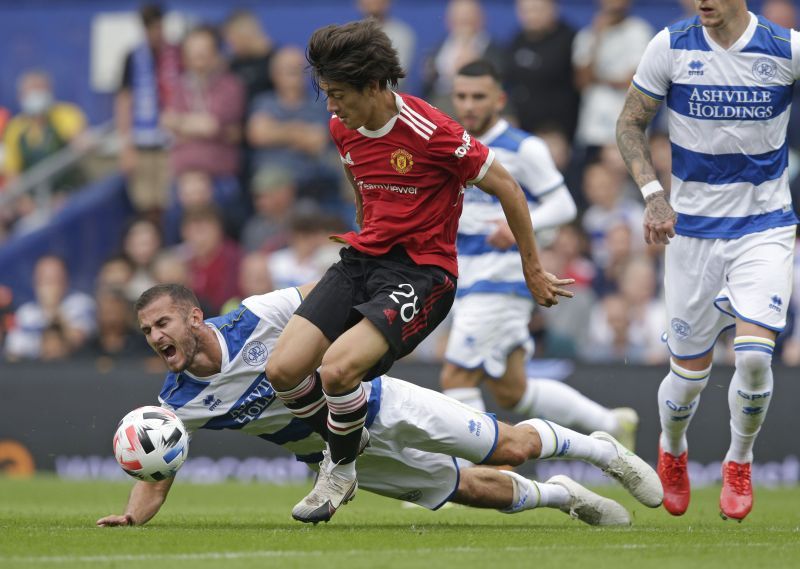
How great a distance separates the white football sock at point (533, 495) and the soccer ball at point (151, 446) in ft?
6.09

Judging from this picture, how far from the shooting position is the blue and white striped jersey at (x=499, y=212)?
1052 cm

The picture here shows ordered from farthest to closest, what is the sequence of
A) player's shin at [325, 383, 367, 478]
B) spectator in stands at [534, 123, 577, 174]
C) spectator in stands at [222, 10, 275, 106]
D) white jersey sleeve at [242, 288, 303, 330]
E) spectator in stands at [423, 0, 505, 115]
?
spectator in stands at [222, 10, 275, 106] → spectator in stands at [423, 0, 505, 115] → spectator in stands at [534, 123, 577, 174] → white jersey sleeve at [242, 288, 303, 330] → player's shin at [325, 383, 367, 478]

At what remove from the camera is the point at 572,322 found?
14.4 meters

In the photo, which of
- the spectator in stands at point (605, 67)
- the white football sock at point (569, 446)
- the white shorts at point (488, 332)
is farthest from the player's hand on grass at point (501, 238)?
the spectator in stands at point (605, 67)

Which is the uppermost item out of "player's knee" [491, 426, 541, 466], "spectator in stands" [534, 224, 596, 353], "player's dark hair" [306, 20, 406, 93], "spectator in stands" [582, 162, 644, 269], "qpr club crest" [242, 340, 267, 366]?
"player's dark hair" [306, 20, 406, 93]

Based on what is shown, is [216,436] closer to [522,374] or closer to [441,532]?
[522,374]

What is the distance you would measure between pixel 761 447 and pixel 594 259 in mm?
3001

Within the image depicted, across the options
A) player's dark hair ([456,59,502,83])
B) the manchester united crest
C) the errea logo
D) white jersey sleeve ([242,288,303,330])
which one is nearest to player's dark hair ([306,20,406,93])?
the manchester united crest

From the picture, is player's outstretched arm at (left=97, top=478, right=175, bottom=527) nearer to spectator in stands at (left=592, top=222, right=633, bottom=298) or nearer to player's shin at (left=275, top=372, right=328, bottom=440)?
player's shin at (left=275, top=372, right=328, bottom=440)

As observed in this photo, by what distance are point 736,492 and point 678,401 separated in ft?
2.31

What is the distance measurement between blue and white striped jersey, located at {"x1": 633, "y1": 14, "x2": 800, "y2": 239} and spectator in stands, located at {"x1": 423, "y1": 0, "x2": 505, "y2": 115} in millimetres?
7433

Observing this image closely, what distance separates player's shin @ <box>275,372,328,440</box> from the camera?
7.40 m

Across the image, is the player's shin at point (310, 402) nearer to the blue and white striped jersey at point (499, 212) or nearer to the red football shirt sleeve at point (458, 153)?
the red football shirt sleeve at point (458, 153)

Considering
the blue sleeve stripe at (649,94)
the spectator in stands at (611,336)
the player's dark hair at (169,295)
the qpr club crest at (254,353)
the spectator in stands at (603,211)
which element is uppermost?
the blue sleeve stripe at (649,94)
